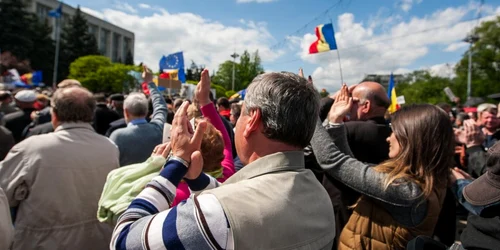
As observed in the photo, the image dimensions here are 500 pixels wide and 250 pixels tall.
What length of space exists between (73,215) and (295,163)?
81.2 inches

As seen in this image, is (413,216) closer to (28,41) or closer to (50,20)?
(28,41)

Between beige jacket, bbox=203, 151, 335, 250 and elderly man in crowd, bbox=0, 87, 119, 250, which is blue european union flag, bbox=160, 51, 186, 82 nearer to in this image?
elderly man in crowd, bbox=0, 87, 119, 250

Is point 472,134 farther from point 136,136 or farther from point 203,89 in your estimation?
point 136,136

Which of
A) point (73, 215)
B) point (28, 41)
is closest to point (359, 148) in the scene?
point (73, 215)

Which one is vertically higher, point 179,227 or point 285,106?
point 285,106

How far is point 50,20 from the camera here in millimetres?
81625

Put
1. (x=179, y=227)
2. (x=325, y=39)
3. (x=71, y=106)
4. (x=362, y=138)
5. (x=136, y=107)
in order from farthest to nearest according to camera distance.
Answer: (x=325, y=39) → (x=136, y=107) → (x=362, y=138) → (x=71, y=106) → (x=179, y=227)

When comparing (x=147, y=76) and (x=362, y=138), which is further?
(x=147, y=76)

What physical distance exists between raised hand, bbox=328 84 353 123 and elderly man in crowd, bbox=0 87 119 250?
181 centimetres

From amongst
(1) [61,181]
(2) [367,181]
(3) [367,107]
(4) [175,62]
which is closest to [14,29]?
(4) [175,62]

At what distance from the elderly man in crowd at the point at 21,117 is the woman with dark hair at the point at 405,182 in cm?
533

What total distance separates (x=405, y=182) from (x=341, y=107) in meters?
0.65

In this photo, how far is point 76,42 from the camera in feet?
207

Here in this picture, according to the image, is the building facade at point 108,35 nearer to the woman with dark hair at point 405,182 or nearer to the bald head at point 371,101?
the bald head at point 371,101
